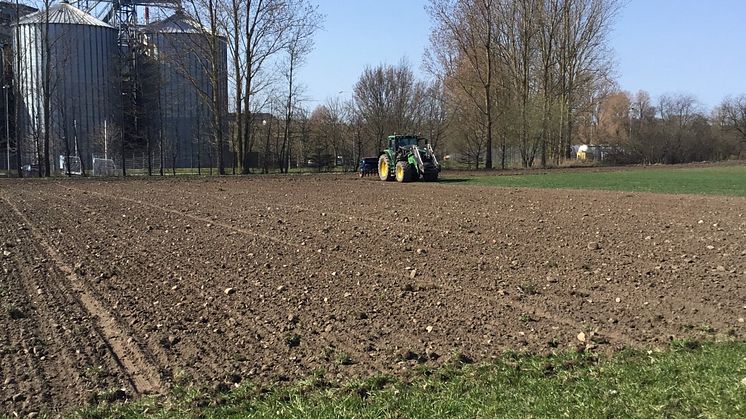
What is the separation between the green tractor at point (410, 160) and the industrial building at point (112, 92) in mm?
20556

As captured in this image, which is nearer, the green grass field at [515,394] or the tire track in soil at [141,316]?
the green grass field at [515,394]

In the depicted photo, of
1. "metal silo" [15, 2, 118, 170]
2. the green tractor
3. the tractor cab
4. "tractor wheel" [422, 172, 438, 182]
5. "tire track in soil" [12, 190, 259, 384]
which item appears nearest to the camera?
"tire track in soil" [12, 190, 259, 384]

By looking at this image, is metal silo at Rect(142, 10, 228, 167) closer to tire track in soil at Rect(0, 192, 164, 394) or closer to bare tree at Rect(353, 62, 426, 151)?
bare tree at Rect(353, 62, 426, 151)

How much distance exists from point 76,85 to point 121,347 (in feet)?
197

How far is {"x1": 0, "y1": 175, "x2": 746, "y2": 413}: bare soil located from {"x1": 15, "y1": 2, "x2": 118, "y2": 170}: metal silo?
45782 millimetres

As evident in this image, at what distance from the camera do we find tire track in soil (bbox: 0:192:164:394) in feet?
17.1

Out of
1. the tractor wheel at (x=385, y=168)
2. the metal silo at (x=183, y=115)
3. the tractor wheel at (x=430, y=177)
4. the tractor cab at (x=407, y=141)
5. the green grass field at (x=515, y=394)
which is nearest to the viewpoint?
the green grass field at (x=515, y=394)

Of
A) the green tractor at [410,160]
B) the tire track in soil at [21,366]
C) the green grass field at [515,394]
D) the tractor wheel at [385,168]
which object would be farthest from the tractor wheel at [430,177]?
the green grass field at [515,394]

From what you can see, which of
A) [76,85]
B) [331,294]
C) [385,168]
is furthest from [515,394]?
[76,85]

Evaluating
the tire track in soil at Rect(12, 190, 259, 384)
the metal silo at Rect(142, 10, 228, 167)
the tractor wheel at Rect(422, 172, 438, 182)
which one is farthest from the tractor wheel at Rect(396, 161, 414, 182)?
the metal silo at Rect(142, 10, 228, 167)

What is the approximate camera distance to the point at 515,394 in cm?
464

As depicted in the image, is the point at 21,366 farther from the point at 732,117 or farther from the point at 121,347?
the point at 732,117

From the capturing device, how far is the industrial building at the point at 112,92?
170ft

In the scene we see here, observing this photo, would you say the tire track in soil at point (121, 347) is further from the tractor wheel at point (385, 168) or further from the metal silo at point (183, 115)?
the metal silo at point (183, 115)
